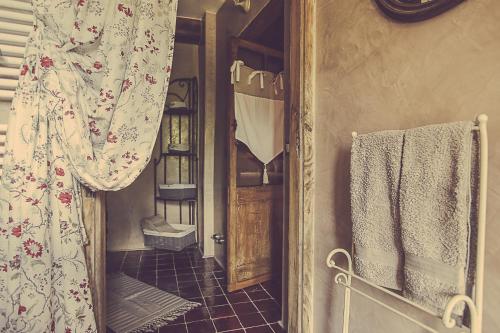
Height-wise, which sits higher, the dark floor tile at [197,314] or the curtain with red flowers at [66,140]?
the curtain with red flowers at [66,140]

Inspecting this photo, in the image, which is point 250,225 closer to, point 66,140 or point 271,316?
point 271,316

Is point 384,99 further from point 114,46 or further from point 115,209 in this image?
point 115,209

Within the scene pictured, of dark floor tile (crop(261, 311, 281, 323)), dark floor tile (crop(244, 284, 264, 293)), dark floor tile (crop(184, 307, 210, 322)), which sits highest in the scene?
dark floor tile (crop(184, 307, 210, 322))

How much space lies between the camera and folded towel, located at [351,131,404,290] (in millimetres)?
925

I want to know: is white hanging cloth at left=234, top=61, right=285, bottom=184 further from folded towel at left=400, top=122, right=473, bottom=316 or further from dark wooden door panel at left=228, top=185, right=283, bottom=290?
folded towel at left=400, top=122, right=473, bottom=316

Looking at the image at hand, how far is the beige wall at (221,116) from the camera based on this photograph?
3000 millimetres

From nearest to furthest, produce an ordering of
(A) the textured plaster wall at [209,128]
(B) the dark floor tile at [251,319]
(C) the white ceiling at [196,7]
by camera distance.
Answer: (B) the dark floor tile at [251,319]
(C) the white ceiling at [196,7]
(A) the textured plaster wall at [209,128]

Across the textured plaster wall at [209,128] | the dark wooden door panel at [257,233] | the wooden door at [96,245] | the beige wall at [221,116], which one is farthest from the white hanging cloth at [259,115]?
the wooden door at [96,245]

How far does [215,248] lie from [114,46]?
2.48 metres

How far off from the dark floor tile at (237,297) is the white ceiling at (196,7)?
9.17 ft

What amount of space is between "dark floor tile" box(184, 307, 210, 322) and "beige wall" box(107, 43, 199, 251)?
1.82 m

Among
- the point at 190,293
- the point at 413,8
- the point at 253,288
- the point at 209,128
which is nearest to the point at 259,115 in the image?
the point at 209,128

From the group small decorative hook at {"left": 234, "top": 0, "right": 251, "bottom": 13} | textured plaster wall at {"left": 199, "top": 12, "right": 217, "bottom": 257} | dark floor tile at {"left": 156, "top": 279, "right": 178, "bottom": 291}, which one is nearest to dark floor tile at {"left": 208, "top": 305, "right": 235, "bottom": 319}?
dark floor tile at {"left": 156, "top": 279, "right": 178, "bottom": 291}

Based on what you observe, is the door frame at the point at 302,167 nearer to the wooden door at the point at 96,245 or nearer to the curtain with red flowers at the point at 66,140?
the curtain with red flowers at the point at 66,140
